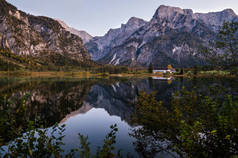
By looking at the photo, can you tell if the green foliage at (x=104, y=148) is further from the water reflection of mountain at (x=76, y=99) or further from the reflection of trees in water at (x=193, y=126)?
the reflection of trees in water at (x=193, y=126)

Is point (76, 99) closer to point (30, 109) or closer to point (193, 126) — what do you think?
point (30, 109)

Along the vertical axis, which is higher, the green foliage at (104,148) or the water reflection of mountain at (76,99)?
the green foliage at (104,148)

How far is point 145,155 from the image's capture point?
14.7 m

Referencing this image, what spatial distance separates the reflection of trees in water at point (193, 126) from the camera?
7.16 metres

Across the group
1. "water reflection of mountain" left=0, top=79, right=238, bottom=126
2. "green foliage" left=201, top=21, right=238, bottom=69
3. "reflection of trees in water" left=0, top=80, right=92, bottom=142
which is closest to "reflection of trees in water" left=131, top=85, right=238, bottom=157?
"water reflection of mountain" left=0, top=79, right=238, bottom=126

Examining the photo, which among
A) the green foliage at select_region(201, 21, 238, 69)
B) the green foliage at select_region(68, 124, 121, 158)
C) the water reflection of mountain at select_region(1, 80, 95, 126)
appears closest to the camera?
the green foliage at select_region(68, 124, 121, 158)

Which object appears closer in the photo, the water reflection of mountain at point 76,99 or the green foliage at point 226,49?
the green foliage at point 226,49

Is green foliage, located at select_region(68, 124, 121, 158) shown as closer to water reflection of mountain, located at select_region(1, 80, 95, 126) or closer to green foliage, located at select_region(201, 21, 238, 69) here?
water reflection of mountain, located at select_region(1, 80, 95, 126)

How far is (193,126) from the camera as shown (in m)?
7.08

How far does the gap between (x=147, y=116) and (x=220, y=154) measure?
7.00 m

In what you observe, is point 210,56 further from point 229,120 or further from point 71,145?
point 71,145

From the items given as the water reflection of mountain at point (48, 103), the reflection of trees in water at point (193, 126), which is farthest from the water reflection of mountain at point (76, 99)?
the reflection of trees in water at point (193, 126)

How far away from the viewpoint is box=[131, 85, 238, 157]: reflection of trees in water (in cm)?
716

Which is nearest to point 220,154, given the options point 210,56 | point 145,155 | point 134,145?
point 210,56
